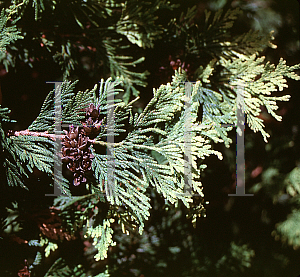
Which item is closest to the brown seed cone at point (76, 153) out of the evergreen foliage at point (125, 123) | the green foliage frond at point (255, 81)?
the evergreen foliage at point (125, 123)

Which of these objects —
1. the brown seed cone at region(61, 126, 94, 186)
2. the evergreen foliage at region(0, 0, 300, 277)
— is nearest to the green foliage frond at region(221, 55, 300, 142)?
the evergreen foliage at region(0, 0, 300, 277)

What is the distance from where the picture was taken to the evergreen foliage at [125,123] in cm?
71

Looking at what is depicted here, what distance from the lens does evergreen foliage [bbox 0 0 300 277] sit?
71 centimetres

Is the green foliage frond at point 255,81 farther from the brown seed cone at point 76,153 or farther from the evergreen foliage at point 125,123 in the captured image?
the brown seed cone at point 76,153

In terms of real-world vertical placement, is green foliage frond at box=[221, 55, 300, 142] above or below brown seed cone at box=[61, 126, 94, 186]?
above

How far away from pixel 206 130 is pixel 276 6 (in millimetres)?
761

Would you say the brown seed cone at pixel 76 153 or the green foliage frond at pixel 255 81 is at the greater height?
the green foliage frond at pixel 255 81

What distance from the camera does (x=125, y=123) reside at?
764 mm

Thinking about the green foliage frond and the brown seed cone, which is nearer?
the brown seed cone

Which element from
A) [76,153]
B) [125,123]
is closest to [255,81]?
[125,123]

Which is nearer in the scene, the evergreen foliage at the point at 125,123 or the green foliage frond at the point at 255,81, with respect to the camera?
the evergreen foliage at the point at 125,123

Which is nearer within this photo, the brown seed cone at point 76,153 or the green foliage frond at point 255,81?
the brown seed cone at point 76,153

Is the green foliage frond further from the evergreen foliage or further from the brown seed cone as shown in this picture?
the brown seed cone

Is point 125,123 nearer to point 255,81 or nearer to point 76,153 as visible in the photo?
point 76,153
